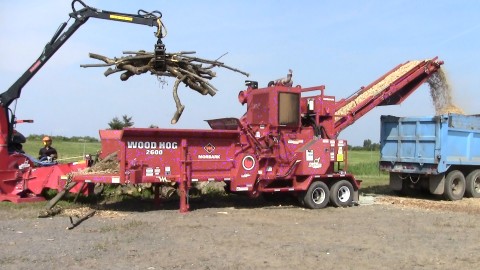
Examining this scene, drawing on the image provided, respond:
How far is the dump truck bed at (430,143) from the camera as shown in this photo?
15.1 meters

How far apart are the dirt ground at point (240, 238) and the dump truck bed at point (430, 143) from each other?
2.52 meters

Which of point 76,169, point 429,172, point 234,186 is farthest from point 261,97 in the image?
point 429,172

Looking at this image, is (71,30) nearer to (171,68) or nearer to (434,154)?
(171,68)

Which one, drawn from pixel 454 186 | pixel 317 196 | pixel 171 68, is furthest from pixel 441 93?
pixel 171 68

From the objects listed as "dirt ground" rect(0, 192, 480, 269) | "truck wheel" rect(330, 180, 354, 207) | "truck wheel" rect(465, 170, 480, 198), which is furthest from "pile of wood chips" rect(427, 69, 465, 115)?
"truck wheel" rect(330, 180, 354, 207)

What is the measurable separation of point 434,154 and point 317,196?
4.23 m

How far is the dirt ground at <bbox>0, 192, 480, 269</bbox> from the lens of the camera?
710 cm

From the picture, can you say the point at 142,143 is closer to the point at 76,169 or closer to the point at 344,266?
the point at 76,169

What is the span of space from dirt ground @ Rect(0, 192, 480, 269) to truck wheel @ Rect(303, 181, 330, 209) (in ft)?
0.73

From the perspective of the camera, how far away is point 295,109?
12.9 meters

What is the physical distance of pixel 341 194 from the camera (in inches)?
531

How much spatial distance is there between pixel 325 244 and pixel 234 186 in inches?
160

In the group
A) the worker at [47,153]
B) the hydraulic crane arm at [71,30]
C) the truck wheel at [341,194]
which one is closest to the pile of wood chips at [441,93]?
the truck wheel at [341,194]

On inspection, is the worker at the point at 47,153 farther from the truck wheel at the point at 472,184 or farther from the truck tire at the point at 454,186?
the truck wheel at the point at 472,184
